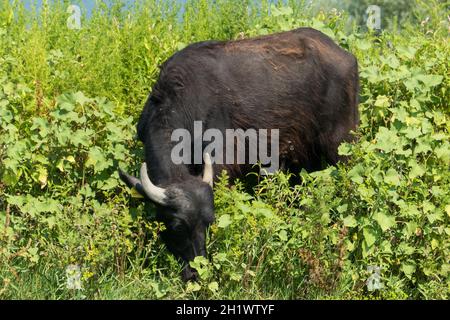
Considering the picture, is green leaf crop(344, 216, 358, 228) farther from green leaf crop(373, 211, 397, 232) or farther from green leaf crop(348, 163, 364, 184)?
green leaf crop(348, 163, 364, 184)

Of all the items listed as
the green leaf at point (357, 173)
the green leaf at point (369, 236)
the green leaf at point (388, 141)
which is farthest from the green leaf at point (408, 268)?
the green leaf at point (388, 141)

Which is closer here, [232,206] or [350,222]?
[350,222]

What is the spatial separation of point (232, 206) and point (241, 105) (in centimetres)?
184

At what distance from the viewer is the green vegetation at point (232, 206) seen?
25.1 feet

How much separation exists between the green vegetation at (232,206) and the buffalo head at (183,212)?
0.11m

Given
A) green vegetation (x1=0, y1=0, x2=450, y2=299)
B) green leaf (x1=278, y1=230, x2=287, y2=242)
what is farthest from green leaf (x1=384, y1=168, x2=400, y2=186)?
green leaf (x1=278, y1=230, x2=287, y2=242)

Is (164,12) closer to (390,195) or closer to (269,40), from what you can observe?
(269,40)

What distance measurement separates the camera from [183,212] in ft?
27.3

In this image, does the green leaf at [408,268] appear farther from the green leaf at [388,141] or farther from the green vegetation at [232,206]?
the green leaf at [388,141]

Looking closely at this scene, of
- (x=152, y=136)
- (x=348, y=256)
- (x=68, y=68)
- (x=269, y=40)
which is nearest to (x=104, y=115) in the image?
(x=152, y=136)

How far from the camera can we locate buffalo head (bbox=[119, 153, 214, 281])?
27.1 ft

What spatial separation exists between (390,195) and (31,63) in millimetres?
4242

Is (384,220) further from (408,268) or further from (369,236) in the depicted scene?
(408,268)

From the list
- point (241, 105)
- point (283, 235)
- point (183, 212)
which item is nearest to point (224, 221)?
point (283, 235)
